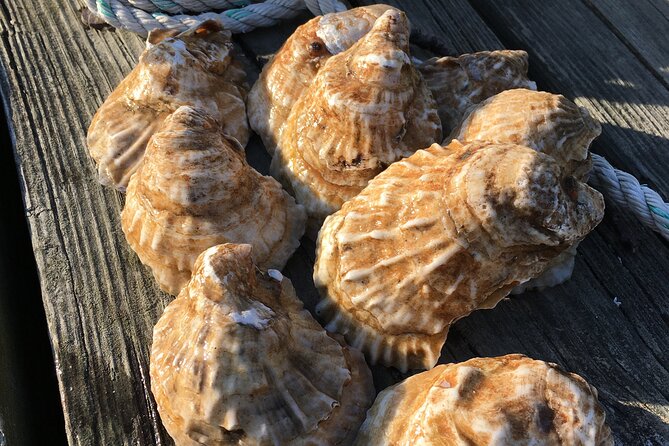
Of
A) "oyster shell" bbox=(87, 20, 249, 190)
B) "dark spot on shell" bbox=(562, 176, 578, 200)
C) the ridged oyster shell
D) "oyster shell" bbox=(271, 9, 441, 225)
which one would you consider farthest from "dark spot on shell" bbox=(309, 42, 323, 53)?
"dark spot on shell" bbox=(562, 176, 578, 200)

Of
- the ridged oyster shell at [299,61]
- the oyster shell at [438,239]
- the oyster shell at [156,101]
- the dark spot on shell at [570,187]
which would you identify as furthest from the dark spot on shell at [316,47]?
the dark spot on shell at [570,187]

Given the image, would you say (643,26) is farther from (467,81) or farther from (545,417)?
(545,417)

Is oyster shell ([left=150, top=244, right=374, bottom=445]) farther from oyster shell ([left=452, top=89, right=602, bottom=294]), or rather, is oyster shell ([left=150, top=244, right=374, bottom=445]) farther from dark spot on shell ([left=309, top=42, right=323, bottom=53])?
dark spot on shell ([left=309, top=42, right=323, bottom=53])

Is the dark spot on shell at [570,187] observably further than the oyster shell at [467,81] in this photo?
No

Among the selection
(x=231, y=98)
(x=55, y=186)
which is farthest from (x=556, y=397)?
(x=55, y=186)

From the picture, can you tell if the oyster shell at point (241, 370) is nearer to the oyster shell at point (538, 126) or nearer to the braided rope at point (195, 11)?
the oyster shell at point (538, 126)

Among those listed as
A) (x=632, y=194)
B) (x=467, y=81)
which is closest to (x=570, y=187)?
(x=632, y=194)

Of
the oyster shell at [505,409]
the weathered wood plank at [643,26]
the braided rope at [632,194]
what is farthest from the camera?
the weathered wood plank at [643,26]
